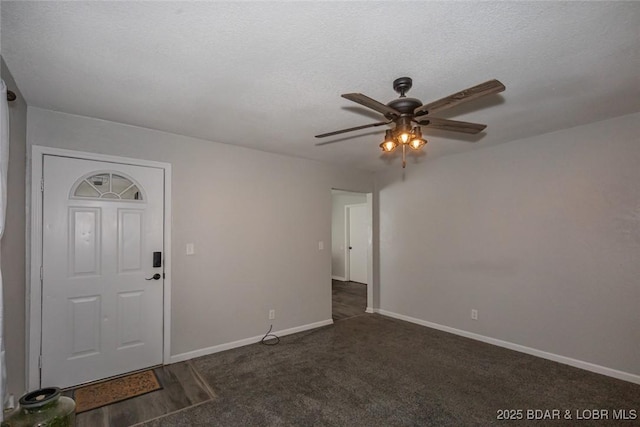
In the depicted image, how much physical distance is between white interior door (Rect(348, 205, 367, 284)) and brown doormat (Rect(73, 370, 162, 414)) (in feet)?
18.6

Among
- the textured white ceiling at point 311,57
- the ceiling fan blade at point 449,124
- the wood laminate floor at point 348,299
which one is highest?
the textured white ceiling at point 311,57

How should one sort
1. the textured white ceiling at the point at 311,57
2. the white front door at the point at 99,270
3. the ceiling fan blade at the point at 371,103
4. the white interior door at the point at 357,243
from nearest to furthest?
the textured white ceiling at the point at 311,57, the ceiling fan blade at the point at 371,103, the white front door at the point at 99,270, the white interior door at the point at 357,243

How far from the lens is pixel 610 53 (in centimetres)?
187

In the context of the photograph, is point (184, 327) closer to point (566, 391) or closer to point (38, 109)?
point (38, 109)

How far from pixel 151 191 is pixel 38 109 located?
3.59 ft

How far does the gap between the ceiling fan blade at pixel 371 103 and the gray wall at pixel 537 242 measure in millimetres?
2476

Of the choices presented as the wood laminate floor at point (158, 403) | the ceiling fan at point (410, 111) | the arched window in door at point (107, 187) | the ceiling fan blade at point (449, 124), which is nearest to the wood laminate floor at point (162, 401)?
the wood laminate floor at point (158, 403)

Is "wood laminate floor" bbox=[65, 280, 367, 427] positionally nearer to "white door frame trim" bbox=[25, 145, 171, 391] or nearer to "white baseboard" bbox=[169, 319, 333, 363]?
"white baseboard" bbox=[169, 319, 333, 363]

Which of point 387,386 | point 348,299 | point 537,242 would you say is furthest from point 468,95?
point 348,299

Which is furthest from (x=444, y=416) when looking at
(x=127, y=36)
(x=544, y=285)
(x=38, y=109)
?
(x=38, y=109)

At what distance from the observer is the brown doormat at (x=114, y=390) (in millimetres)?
2531

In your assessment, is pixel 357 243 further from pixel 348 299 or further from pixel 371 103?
pixel 371 103

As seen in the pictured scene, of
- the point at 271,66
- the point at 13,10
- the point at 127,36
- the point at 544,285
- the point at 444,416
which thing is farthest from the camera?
the point at 544,285

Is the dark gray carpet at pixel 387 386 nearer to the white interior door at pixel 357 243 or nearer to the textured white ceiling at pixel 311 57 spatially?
the textured white ceiling at pixel 311 57
